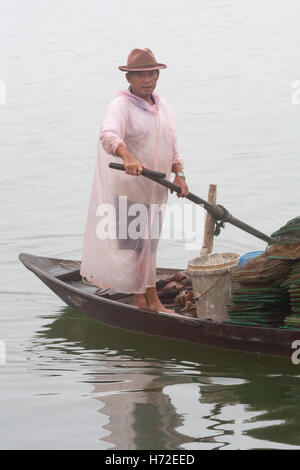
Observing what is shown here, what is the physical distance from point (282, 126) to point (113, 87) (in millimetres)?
6090

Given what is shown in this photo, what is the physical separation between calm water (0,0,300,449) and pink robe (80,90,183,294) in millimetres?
654

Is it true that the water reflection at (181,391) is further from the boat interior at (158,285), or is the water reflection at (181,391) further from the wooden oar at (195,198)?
the wooden oar at (195,198)

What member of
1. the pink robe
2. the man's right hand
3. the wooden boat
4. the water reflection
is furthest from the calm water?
the man's right hand

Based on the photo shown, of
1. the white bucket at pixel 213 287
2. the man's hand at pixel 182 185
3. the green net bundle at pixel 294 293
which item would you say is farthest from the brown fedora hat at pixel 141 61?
the green net bundle at pixel 294 293

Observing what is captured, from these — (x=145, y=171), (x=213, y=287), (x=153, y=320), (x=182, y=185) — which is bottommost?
(x=153, y=320)

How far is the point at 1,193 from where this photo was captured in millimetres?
16094

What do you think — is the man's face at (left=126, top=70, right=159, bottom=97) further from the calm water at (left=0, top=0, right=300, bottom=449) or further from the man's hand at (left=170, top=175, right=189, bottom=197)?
the calm water at (left=0, top=0, right=300, bottom=449)

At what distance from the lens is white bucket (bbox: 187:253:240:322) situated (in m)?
8.34

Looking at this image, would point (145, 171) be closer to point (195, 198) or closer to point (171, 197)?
point (195, 198)

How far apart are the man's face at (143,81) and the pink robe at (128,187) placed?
0.07 meters

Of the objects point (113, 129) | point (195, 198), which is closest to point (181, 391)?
point (195, 198)

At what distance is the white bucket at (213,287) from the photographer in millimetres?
8344

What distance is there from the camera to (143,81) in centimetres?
841

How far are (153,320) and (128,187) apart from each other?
3.73ft
